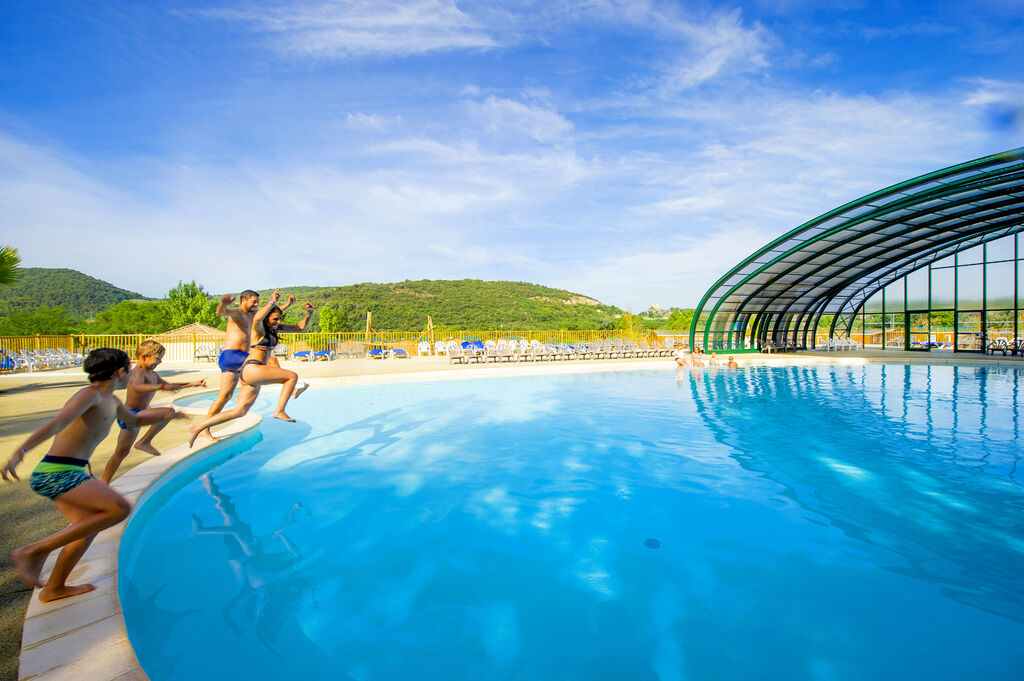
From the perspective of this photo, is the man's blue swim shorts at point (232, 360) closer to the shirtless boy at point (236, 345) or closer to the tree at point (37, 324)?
the shirtless boy at point (236, 345)

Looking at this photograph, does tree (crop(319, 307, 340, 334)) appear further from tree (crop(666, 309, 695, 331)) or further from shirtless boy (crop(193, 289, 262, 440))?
shirtless boy (crop(193, 289, 262, 440))

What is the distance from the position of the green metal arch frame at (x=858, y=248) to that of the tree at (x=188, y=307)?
41095 millimetres

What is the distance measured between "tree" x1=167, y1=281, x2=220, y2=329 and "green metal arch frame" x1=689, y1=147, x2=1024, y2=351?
41095 mm

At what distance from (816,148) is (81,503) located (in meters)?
18.0

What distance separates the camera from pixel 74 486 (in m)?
2.35

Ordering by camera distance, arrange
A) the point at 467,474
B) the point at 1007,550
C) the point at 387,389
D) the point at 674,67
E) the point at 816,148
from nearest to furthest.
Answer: the point at 1007,550 → the point at 467,474 → the point at 387,389 → the point at 674,67 → the point at 816,148

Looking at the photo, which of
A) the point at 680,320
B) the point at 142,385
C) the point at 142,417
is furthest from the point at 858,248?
the point at 680,320

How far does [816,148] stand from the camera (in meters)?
15.0

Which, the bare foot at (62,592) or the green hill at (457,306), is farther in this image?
the green hill at (457,306)

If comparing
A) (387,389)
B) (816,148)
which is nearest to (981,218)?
(816,148)

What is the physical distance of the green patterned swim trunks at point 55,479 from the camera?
2.26 m

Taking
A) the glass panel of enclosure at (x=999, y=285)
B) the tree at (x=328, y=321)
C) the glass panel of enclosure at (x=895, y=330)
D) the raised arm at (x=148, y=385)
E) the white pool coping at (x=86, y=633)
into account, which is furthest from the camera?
the tree at (x=328, y=321)

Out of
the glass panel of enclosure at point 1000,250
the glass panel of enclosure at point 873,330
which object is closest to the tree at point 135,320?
the glass panel of enclosure at point 873,330

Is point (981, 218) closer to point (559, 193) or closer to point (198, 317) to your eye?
point (559, 193)
